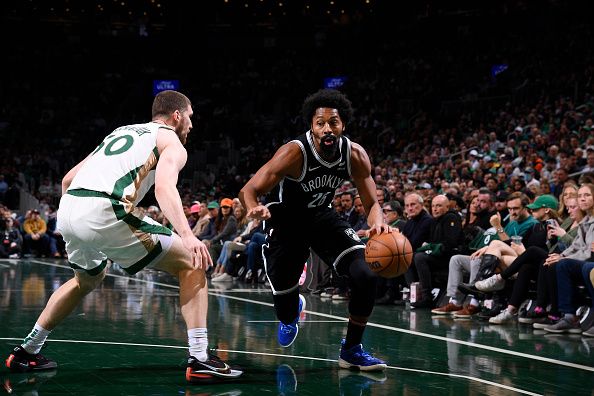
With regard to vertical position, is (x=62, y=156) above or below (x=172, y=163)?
above

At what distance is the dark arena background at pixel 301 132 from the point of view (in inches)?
222

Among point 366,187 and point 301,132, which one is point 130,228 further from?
point 301,132

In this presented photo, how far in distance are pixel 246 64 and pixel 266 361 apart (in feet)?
102

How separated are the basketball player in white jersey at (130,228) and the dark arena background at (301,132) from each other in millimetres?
272

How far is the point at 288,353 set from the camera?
19.9 feet

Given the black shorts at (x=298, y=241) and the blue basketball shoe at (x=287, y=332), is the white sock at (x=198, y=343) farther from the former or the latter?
the blue basketball shoe at (x=287, y=332)

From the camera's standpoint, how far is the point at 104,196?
4.67 metres

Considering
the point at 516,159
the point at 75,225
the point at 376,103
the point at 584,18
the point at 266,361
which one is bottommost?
the point at 266,361

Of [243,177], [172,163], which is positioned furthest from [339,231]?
[243,177]

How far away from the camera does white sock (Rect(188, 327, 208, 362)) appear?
4.78 metres

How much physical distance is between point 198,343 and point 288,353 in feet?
4.60

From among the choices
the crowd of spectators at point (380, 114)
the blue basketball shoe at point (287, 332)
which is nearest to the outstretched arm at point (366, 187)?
the blue basketball shoe at point (287, 332)

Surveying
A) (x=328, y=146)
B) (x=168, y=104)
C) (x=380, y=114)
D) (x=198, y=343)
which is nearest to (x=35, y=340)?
(x=198, y=343)

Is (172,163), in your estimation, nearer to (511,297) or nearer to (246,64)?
(511,297)
